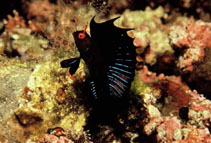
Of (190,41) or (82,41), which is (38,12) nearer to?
(190,41)

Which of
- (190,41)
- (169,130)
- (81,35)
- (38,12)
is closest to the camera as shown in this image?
(81,35)

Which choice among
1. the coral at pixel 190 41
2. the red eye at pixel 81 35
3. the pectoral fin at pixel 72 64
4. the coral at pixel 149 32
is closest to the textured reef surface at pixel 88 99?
the coral at pixel 190 41

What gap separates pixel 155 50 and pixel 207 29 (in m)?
1.36

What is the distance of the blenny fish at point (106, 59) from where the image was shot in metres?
2.75

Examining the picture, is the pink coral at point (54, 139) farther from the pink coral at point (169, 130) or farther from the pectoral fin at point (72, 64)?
the pink coral at point (169, 130)

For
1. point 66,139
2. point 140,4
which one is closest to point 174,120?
Answer: point 66,139

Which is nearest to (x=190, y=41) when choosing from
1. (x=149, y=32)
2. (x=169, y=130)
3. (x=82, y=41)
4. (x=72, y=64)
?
(x=149, y=32)

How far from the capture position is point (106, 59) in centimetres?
295

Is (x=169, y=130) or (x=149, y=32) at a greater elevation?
(x=149, y=32)

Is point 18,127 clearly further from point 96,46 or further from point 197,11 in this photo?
point 197,11

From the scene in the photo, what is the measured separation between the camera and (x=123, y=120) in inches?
140

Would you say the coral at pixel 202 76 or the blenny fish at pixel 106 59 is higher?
the blenny fish at pixel 106 59

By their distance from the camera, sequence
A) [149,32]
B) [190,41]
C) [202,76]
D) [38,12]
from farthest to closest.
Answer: [38,12]
[149,32]
[190,41]
[202,76]

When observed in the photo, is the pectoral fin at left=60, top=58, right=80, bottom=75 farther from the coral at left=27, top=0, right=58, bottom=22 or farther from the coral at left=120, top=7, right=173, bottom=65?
the coral at left=27, top=0, right=58, bottom=22
